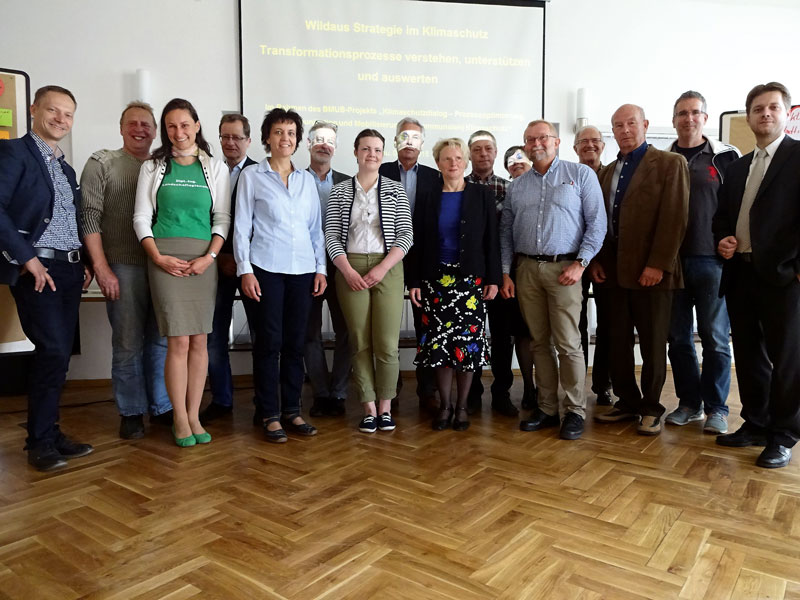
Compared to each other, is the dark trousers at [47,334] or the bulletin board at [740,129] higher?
the bulletin board at [740,129]

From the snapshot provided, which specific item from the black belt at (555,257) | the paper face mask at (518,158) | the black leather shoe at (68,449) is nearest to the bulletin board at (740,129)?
the paper face mask at (518,158)

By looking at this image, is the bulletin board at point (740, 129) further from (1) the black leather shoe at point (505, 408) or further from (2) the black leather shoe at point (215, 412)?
(2) the black leather shoe at point (215, 412)

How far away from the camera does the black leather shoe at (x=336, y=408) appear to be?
3312mm

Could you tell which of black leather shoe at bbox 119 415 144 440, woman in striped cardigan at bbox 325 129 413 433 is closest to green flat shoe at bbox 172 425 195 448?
black leather shoe at bbox 119 415 144 440

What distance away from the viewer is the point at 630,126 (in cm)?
287

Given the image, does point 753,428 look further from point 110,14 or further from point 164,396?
point 110,14

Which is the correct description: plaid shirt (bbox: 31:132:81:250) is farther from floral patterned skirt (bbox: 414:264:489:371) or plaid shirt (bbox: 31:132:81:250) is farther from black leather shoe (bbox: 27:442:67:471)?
floral patterned skirt (bbox: 414:264:489:371)

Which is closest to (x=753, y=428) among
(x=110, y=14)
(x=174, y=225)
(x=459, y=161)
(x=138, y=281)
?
(x=459, y=161)

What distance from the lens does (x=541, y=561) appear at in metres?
1.65

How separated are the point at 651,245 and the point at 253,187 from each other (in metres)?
2.02

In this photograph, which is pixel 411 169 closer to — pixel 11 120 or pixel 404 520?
Result: pixel 404 520

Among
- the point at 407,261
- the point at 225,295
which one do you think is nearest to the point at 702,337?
the point at 407,261

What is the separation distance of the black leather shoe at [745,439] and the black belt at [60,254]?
3184 millimetres

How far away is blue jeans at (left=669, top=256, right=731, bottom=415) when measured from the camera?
295cm
